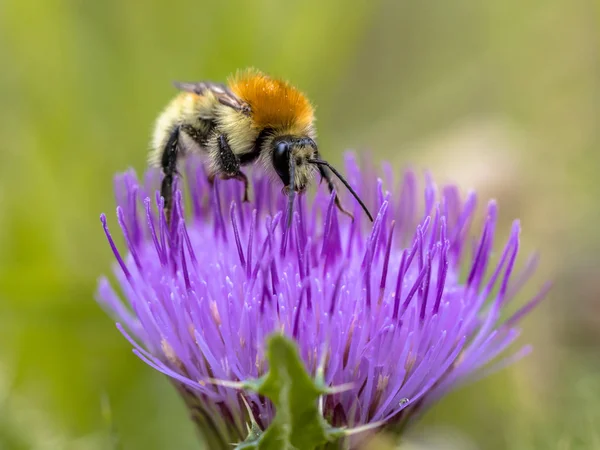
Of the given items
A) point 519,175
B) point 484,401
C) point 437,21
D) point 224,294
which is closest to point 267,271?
point 224,294

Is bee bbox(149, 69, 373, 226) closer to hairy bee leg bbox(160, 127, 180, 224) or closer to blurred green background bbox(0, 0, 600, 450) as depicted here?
hairy bee leg bbox(160, 127, 180, 224)

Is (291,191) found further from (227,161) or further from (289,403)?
(289,403)

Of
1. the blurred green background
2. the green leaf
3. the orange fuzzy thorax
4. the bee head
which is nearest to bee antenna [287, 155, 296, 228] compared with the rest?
the bee head

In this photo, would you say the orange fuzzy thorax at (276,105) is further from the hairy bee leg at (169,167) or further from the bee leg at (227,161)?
the hairy bee leg at (169,167)

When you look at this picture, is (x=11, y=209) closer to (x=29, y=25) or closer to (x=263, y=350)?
(x=29, y=25)

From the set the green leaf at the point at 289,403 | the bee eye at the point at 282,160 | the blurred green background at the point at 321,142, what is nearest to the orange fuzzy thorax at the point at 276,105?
the bee eye at the point at 282,160

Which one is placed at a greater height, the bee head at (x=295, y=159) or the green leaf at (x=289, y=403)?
the bee head at (x=295, y=159)
